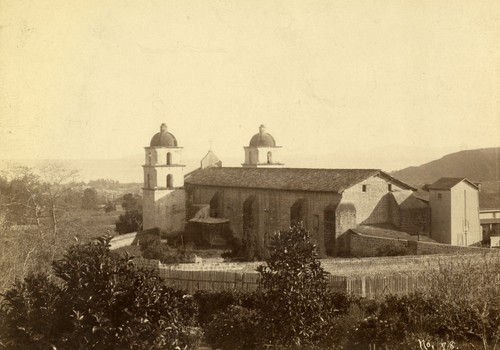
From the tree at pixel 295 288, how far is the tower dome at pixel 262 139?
48.3 m

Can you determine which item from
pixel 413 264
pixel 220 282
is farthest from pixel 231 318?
pixel 413 264

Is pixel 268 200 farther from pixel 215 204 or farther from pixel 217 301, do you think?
pixel 217 301

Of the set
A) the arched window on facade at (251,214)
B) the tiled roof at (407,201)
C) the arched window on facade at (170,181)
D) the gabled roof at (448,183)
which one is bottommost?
the arched window on facade at (251,214)

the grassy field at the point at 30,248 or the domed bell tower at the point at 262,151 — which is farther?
the domed bell tower at the point at 262,151

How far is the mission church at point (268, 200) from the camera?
42.1 meters

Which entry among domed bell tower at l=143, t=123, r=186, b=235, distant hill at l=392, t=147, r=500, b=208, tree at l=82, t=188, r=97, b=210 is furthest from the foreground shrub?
tree at l=82, t=188, r=97, b=210

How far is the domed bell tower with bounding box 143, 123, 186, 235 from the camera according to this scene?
177 feet

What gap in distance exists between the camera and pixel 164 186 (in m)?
54.7

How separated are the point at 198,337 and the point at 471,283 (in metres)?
8.54

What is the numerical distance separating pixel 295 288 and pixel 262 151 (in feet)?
159

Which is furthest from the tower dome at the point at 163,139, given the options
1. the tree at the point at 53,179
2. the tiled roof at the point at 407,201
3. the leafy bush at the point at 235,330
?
the leafy bush at the point at 235,330

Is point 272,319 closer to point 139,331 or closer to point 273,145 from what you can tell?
point 139,331

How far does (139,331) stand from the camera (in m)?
12.6

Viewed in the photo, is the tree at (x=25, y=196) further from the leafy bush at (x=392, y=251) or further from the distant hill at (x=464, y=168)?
the distant hill at (x=464, y=168)
